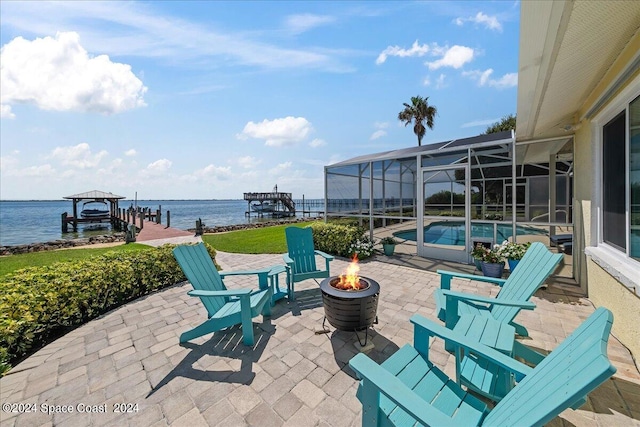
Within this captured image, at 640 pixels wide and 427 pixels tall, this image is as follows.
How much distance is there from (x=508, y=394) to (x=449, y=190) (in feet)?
28.1

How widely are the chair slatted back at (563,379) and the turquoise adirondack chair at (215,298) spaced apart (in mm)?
2233

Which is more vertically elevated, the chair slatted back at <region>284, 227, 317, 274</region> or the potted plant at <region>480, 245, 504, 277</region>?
the chair slatted back at <region>284, 227, 317, 274</region>

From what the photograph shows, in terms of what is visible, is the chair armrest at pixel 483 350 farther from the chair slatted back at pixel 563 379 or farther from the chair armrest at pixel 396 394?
the chair armrest at pixel 396 394

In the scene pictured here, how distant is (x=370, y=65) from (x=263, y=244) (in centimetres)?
658

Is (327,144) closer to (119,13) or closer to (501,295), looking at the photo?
(119,13)

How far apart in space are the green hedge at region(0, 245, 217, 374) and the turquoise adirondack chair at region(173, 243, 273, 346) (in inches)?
66.5

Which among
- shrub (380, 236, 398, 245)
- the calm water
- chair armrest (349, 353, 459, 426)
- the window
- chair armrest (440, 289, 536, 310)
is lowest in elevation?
the calm water

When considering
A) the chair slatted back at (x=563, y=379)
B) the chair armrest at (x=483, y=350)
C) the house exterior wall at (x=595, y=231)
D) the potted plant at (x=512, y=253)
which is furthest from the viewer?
the potted plant at (x=512, y=253)

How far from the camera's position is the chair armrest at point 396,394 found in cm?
106

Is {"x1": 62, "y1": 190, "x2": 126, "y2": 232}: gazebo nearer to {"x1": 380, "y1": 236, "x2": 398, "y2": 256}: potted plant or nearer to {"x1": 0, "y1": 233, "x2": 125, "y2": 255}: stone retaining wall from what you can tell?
{"x1": 0, "y1": 233, "x2": 125, "y2": 255}: stone retaining wall

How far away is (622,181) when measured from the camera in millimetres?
2736

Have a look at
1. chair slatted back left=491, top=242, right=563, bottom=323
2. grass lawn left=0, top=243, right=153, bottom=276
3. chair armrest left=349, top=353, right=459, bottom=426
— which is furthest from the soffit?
grass lawn left=0, top=243, right=153, bottom=276

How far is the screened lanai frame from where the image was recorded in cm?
597

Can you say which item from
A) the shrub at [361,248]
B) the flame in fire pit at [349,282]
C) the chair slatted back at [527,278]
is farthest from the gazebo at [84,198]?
the chair slatted back at [527,278]
